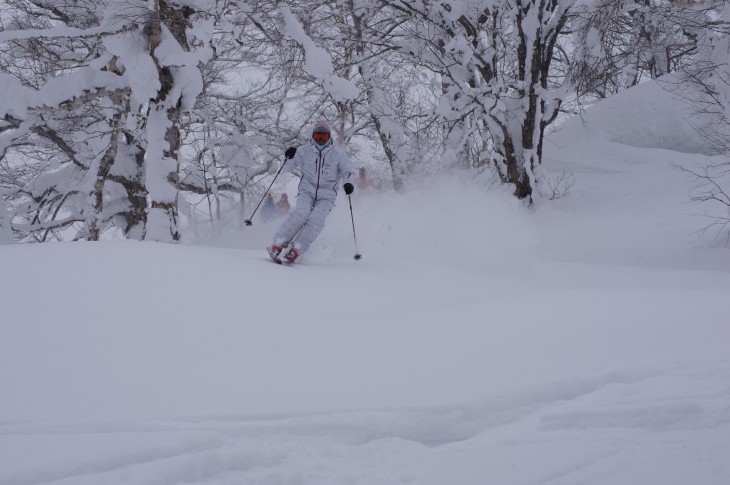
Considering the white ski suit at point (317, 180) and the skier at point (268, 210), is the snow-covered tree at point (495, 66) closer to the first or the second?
the white ski suit at point (317, 180)

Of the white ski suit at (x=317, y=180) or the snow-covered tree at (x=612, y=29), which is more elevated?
the snow-covered tree at (x=612, y=29)

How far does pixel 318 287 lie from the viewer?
4906mm

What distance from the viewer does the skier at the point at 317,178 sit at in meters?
6.61

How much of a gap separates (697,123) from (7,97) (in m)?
13.8

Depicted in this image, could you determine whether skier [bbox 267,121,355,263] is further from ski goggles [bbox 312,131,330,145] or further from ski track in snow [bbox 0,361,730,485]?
ski track in snow [bbox 0,361,730,485]

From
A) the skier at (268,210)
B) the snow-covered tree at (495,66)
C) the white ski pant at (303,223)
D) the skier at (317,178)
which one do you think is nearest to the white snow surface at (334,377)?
the white ski pant at (303,223)

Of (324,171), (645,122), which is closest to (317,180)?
(324,171)

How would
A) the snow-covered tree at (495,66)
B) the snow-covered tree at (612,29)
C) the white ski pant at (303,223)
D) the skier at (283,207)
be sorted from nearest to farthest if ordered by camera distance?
the white ski pant at (303,223) → the snow-covered tree at (612,29) → the snow-covered tree at (495,66) → the skier at (283,207)

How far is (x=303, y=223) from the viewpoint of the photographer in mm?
6609

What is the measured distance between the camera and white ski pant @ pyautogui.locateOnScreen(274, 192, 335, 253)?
6465 mm

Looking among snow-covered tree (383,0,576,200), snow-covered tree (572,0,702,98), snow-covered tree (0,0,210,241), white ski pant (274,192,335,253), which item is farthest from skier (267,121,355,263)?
snow-covered tree (572,0,702,98)

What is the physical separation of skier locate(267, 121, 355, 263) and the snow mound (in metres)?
8.14

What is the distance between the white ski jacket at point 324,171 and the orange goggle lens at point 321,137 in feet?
0.28

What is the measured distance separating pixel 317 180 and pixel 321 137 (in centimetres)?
55
